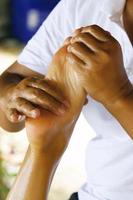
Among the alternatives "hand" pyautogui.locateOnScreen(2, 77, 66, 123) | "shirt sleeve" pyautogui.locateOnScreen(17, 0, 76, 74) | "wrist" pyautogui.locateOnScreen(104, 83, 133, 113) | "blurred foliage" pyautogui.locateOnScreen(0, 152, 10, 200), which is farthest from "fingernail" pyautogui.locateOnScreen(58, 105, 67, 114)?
"blurred foliage" pyautogui.locateOnScreen(0, 152, 10, 200)

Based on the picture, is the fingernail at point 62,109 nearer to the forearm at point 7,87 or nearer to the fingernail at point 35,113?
the fingernail at point 35,113

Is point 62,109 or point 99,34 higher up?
point 99,34

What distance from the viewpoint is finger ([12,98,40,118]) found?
78 centimetres

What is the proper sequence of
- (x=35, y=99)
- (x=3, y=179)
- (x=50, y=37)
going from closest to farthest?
(x=35, y=99) < (x=50, y=37) < (x=3, y=179)

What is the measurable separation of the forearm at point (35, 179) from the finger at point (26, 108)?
0.08 meters

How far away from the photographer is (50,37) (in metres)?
1.02

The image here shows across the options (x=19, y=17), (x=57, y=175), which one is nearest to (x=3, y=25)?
(x=19, y=17)

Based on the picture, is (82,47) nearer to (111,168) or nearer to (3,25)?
(111,168)

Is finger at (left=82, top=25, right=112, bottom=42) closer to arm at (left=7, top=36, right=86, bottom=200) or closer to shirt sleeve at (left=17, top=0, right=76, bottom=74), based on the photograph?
arm at (left=7, top=36, right=86, bottom=200)

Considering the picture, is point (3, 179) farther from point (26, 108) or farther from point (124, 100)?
point (124, 100)

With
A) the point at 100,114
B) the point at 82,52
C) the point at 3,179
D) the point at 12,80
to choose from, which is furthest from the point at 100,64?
the point at 3,179

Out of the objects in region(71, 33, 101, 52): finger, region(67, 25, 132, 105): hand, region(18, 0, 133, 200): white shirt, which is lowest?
region(18, 0, 133, 200): white shirt

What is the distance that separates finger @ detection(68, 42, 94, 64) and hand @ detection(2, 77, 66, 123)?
11 centimetres

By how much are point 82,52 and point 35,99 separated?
14 centimetres
